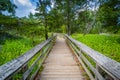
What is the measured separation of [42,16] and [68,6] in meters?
11.3

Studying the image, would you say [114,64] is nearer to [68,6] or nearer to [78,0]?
[68,6]

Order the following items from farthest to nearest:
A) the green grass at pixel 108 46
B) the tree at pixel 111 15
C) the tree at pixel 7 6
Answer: the tree at pixel 7 6 → the tree at pixel 111 15 → the green grass at pixel 108 46

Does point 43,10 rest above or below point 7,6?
below

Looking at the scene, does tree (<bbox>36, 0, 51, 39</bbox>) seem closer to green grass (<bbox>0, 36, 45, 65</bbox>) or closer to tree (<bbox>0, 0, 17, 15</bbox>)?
tree (<bbox>0, 0, 17, 15</bbox>)

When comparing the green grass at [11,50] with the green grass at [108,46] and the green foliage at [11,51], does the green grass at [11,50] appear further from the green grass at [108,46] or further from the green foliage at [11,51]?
the green grass at [108,46]

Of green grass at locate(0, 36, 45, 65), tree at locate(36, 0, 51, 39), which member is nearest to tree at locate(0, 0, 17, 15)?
tree at locate(36, 0, 51, 39)

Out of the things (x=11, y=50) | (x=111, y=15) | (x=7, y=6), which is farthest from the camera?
(x=7, y=6)

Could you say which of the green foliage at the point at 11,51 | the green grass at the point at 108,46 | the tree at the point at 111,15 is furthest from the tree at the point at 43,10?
the green foliage at the point at 11,51

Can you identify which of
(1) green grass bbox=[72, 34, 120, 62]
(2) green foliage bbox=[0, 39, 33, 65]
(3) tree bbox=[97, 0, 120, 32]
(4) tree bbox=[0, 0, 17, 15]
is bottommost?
(1) green grass bbox=[72, 34, 120, 62]

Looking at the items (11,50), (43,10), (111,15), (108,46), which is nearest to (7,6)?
(43,10)

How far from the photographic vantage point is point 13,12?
57.0 ft

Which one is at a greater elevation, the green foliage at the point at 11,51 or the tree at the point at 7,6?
the tree at the point at 7,6

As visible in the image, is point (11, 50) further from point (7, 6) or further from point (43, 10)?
point (43, 10)

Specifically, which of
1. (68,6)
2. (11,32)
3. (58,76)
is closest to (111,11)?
(11,32)
